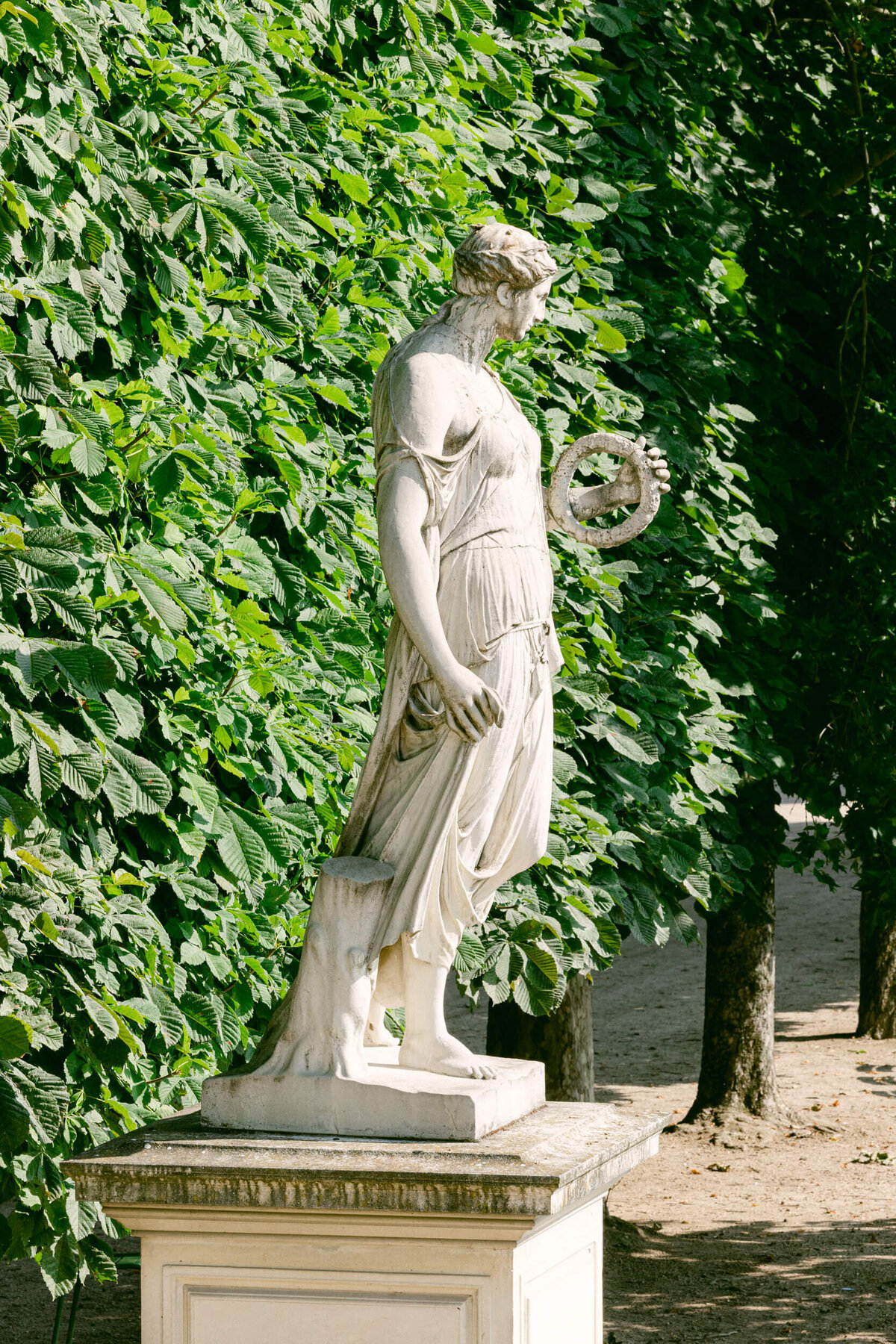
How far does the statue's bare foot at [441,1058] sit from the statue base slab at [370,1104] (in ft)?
0.05

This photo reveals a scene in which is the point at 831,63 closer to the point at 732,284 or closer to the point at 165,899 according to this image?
the point at 732,284

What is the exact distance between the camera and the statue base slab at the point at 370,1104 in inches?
126

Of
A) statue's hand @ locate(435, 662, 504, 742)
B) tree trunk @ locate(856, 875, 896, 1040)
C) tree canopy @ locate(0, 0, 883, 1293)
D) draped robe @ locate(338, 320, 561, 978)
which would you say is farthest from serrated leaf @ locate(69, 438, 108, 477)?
tree trunk @ locate(856, 875, 896, 1040)

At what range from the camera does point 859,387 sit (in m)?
8.02

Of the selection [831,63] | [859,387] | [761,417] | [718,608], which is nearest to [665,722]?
[718,608]

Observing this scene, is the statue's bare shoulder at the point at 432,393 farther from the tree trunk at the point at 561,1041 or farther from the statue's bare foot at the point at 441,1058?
the tree trunk at the point at 561,1041

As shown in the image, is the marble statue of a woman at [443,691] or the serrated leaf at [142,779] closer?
the marble statue of a woman at [443,691]

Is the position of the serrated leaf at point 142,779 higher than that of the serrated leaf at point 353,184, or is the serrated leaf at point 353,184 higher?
the serrated leaf at point 353,184

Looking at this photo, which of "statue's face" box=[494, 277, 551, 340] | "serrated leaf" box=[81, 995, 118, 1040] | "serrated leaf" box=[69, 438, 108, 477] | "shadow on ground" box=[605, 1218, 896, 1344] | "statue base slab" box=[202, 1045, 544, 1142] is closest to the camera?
"statue base slab" box=[202, 1045, 544, 1142]

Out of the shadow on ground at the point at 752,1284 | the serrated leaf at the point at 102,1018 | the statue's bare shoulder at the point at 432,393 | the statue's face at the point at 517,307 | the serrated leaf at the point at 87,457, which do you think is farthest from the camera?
the shadow on ground at the point at 752,1284

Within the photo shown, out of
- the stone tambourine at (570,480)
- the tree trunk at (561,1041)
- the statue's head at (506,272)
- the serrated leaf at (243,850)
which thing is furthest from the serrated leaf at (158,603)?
the tree trunk at (561,1041)

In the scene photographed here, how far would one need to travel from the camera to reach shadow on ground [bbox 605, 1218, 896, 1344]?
23.6 feet

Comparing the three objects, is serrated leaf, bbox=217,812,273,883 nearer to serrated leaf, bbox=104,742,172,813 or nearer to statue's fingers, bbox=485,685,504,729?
serrated leaf, bbox=104,742,172,813

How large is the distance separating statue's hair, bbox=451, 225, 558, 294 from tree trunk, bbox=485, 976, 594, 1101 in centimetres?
493
